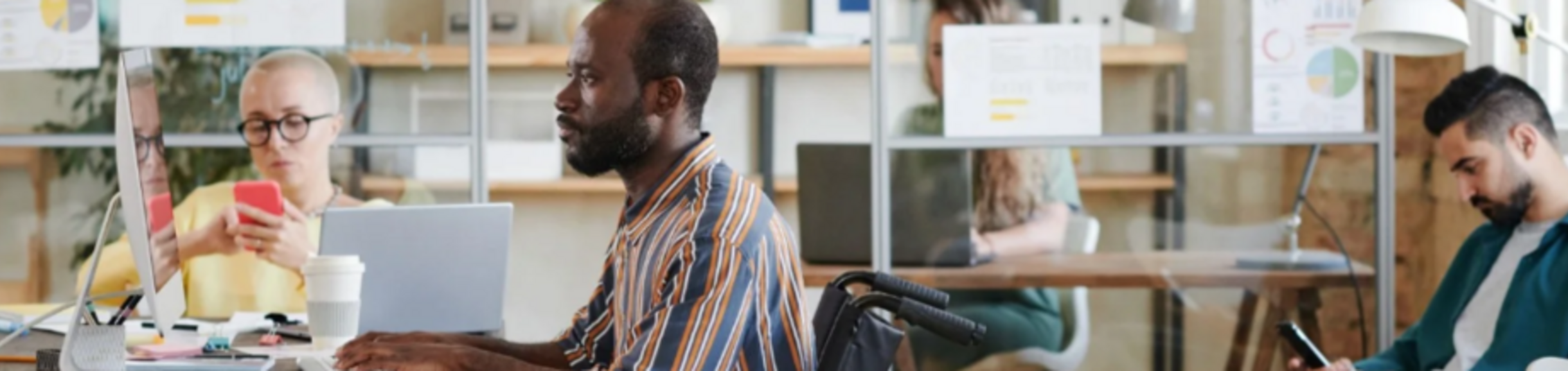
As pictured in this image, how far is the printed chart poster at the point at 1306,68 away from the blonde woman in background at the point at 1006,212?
1.48 feet

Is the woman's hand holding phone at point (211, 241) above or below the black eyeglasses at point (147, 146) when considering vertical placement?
below

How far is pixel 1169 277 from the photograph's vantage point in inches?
164

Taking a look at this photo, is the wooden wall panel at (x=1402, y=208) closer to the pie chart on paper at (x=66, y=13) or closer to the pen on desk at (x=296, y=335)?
the pen on desk at (x=296, y=335)

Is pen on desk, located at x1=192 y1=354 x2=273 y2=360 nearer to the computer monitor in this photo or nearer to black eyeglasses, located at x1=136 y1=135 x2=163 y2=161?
the computer monitor

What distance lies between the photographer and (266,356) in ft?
7.63

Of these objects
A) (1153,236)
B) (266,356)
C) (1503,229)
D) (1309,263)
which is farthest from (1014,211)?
(266,356)

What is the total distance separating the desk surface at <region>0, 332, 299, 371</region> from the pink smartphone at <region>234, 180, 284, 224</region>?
797mm

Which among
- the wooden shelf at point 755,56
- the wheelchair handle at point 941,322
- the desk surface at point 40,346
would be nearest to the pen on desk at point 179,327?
the desk surface at point 40,346

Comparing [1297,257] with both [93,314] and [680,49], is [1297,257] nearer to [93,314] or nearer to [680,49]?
[680,49]

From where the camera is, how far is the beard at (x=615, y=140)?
190 centimetres

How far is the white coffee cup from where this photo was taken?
249 cm

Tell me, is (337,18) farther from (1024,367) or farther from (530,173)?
(1024,367)

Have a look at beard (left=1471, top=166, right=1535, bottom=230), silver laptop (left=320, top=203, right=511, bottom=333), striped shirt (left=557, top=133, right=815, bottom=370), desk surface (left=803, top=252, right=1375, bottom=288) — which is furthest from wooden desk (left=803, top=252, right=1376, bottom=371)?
striped shirt (left=557, top=133, right=815, bottom=370)

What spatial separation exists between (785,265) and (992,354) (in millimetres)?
2478
